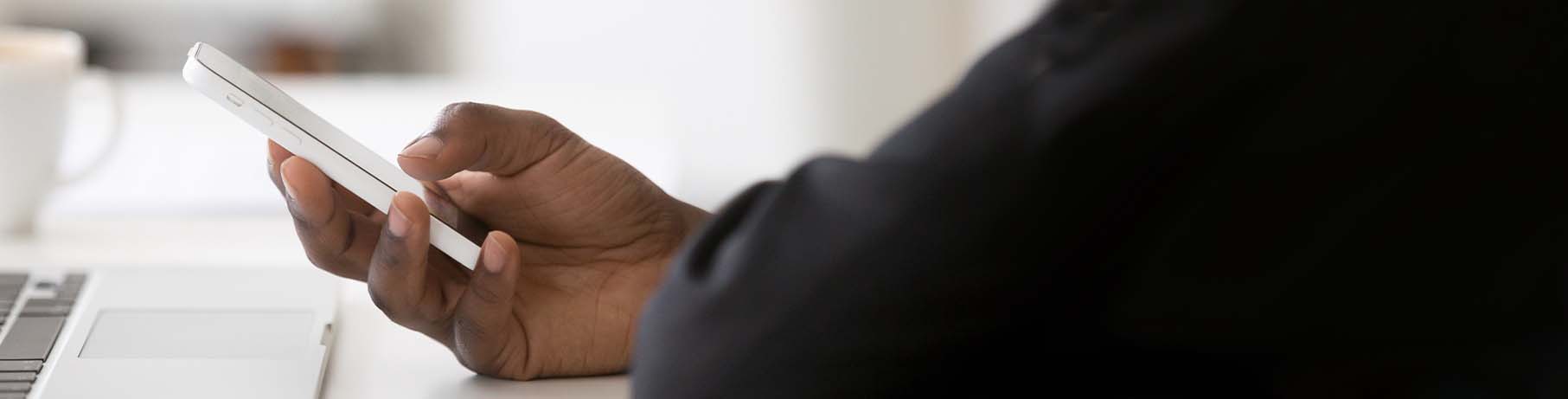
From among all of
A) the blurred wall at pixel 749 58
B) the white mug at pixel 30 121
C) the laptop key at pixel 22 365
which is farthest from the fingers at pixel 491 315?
the blurred wall at pixel 749 58

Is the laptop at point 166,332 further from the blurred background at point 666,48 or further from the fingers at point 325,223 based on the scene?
the blurred background at point 666,48

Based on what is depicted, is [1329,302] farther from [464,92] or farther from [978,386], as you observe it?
[464,92]

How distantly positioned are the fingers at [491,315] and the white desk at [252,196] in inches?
0.5

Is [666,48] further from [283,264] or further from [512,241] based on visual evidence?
[512,241]

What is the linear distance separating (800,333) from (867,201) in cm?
4

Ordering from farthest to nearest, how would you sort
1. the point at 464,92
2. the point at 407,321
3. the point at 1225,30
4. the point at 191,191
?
the point at 464,92 < the point at 191,191 < the point at 407,321 < the point at 1225,30

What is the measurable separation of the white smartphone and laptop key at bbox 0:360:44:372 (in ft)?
0.42

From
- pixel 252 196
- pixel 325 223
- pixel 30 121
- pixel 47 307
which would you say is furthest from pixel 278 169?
pixel 252 196

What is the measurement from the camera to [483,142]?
0.64 metres

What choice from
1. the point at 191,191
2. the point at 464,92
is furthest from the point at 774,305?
the point at 464,92

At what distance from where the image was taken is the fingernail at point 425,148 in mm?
617

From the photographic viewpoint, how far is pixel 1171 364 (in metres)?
0.44

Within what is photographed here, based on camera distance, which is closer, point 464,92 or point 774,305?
point 774,305

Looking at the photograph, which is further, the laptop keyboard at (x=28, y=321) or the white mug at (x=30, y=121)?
the white mug at (x=30, y=121)
